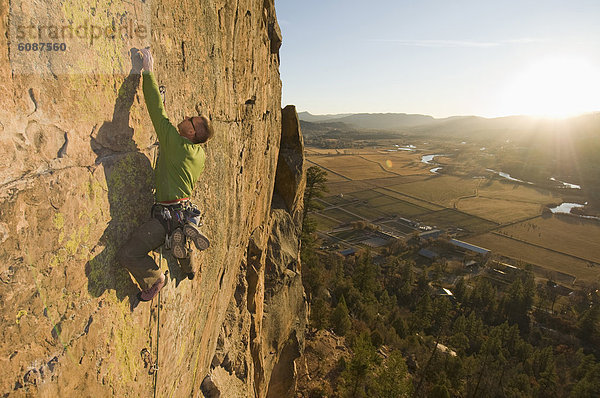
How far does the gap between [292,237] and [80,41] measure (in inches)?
428

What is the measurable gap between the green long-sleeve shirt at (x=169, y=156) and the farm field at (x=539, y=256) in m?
64.6

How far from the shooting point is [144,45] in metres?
3.13

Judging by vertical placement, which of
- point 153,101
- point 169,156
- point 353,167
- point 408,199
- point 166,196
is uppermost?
point 153,101

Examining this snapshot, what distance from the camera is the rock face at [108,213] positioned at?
2.08 metres

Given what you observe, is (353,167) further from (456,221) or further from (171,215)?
(171,215)

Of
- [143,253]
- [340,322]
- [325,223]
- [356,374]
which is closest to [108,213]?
[143,253]

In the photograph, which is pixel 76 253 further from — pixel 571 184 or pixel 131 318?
pixel 571 184

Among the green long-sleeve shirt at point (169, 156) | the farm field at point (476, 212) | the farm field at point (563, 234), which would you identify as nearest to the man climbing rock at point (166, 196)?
the green long-sleeve shirt at point (169, 156)

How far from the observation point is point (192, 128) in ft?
10.7

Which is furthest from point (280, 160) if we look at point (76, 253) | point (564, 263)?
point (564, 263)

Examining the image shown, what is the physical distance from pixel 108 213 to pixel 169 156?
76 centimetres

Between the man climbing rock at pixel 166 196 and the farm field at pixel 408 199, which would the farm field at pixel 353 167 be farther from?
the man climbing rock at pixel 166 196

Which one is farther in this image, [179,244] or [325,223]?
[325,223]

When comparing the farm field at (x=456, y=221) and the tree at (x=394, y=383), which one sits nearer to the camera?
the tree at (x=394, y=383)
